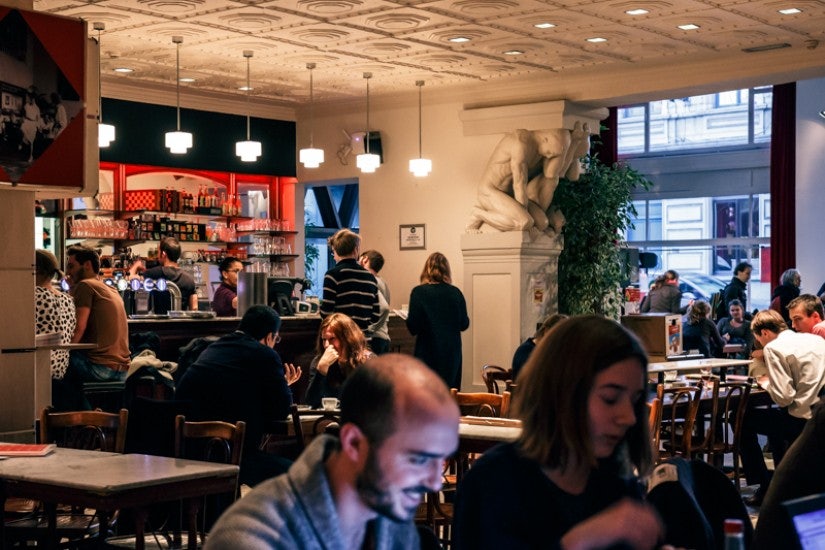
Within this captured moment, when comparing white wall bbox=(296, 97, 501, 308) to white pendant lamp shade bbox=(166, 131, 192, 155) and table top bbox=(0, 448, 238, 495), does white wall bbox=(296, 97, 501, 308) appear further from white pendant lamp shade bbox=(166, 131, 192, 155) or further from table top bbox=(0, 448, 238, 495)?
table top bbox=(0, 448, 238, 495)

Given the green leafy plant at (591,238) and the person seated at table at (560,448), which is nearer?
the person seated at table at (560,448)

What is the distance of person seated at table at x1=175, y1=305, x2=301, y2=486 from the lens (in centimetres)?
632

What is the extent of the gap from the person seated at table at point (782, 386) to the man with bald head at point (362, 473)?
6.96 meters

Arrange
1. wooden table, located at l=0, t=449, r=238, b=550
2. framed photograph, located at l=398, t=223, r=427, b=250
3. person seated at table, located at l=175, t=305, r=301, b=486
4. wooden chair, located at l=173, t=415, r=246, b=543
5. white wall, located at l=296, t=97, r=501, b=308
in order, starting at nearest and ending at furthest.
Answer: wooden table, located at l=0, t=449, r=238, b=550, wooden chair, located at l=173, t=415, r=246, b=543, person seated at table, located at l=175, t=305, r=301, b=486, white wall, located at l=296, t=97, r=501, b=308, framed photograph, located at l=398, t=223, r=427, b=250

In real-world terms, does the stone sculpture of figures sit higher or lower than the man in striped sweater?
higher

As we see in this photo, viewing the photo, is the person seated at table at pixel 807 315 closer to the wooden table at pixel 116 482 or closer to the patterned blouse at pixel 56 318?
the patterned blouse at pixel 56 318

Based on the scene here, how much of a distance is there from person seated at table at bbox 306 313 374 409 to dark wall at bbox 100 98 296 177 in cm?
679

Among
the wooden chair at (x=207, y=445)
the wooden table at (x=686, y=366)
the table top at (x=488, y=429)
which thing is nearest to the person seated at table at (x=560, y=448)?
the wooden chair at (x=207, y=445)

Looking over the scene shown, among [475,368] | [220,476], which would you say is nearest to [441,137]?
[475,368]

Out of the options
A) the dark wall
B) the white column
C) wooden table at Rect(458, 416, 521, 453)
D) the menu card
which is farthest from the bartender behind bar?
the menu card

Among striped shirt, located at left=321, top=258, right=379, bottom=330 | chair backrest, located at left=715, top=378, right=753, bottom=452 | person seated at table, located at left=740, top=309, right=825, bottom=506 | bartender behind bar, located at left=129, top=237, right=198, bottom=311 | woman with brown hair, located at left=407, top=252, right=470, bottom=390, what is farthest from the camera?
bartender behind bar, located at left=129, top=237, right=198, bottom=311

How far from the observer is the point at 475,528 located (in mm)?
2574

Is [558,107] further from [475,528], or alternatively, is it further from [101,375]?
[475,528]

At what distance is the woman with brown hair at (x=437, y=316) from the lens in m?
10.9
